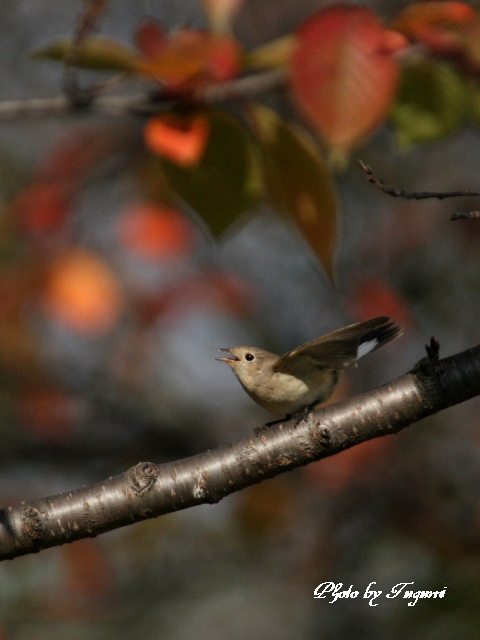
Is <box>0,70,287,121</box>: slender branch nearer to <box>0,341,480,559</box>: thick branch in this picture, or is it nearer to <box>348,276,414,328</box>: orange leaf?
<box>0,341,480,559</box>: thick branch

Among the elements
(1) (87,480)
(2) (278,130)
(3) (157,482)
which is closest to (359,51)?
(2) (278,130)

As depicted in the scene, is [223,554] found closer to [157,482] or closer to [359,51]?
[157,482]

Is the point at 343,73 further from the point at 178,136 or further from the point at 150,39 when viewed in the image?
the point at 150,39

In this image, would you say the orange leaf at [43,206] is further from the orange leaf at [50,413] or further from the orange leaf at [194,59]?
the orange leaf at [194,59]

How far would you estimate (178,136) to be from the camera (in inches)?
86.7

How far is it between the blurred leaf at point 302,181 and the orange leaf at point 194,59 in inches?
6.5

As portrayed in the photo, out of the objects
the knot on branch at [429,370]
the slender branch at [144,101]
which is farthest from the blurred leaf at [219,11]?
the knot on branch at [429,370]

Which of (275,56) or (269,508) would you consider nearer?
(275,56)

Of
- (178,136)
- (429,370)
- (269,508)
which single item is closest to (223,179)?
(178,136)

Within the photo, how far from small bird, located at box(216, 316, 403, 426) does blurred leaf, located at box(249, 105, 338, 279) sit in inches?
14.3

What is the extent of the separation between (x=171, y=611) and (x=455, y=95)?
18.8ft

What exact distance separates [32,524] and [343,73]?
1.67 m

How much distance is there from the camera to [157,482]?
2135mm

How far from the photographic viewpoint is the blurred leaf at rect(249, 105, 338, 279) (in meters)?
2.14
